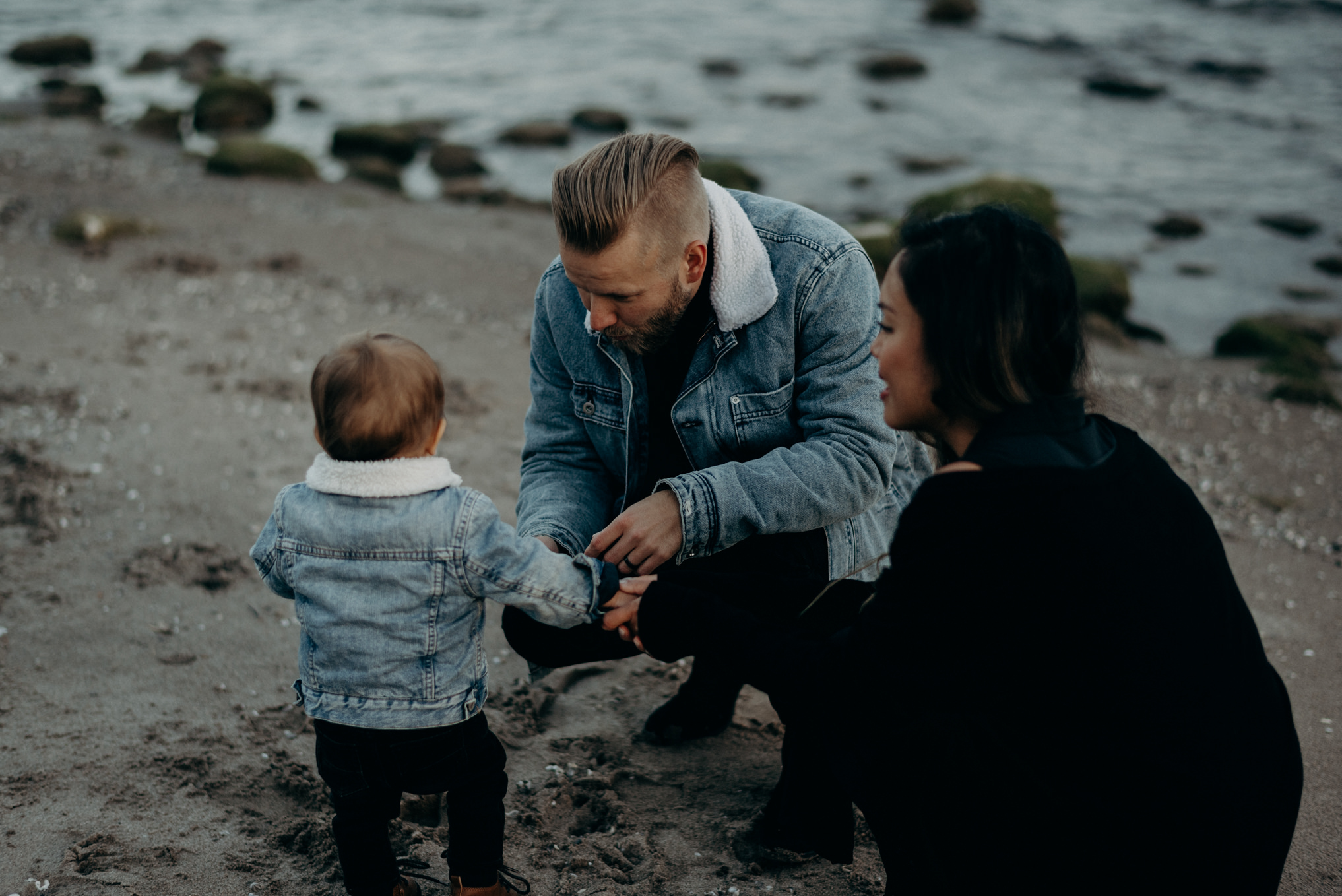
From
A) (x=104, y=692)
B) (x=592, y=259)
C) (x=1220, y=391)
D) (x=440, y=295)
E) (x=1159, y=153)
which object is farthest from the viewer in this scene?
(x=1159, y=153)

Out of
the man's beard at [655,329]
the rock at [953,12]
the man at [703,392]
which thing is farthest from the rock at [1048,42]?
the man's beard at [655,329]

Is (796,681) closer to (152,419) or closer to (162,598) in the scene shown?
(162,598)

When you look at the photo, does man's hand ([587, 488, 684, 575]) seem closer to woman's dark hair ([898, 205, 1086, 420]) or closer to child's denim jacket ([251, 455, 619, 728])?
child's denim jacket ([251, 455, 619, 728])

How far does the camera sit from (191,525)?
3.93 metres

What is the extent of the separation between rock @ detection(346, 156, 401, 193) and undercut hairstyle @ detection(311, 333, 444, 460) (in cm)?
873

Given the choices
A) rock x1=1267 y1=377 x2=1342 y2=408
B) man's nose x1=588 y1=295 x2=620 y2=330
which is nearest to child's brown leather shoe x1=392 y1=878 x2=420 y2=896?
man's nose x1=588 y1=295 x2=620 y2=330

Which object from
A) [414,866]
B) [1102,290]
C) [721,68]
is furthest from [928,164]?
[414,866]

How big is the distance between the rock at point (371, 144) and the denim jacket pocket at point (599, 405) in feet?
31.5

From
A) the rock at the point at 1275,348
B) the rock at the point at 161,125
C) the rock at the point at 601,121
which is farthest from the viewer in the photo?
the rock at the point at 601,121

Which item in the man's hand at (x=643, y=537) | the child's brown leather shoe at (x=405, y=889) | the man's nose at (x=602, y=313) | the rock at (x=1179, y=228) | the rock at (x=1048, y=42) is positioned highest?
the rock at (x=1048, y=42)

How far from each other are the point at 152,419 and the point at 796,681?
3779mm

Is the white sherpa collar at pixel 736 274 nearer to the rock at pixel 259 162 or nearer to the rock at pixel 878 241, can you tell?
the rock at pixel 878 241

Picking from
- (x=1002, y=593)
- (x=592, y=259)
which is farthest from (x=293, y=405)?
(x=1002, y=593)

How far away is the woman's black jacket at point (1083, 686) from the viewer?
1.73 m
